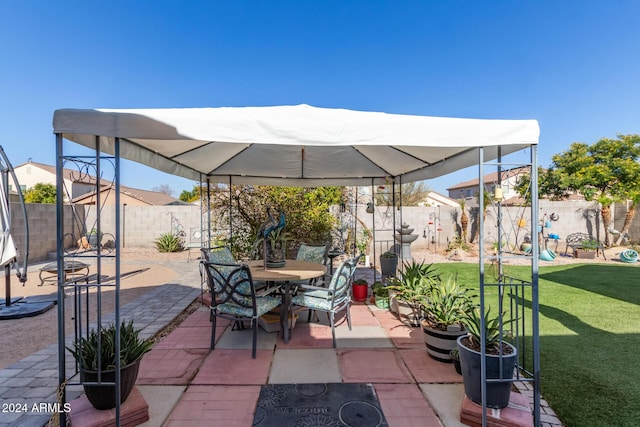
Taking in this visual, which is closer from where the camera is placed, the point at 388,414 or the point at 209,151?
the point at 388,414

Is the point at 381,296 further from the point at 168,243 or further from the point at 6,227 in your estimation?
the point at 168,243

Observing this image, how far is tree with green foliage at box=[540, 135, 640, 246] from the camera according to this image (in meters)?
13.2

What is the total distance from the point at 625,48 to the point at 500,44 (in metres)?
2.41

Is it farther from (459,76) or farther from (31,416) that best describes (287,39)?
(31,416)

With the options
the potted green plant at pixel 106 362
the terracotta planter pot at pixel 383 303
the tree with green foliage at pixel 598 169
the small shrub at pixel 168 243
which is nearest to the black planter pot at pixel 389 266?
the terracotta planter pot at pixel 383 303

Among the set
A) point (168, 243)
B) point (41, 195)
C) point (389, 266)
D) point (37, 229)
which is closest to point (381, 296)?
point (389, 266)

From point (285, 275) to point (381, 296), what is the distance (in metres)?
1.85

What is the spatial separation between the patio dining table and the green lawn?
2.35 meters

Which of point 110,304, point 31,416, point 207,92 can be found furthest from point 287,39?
point 31,416

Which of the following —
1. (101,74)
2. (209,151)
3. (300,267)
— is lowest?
(300,267)

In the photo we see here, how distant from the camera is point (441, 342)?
109 inches

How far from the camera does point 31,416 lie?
6.93 feet

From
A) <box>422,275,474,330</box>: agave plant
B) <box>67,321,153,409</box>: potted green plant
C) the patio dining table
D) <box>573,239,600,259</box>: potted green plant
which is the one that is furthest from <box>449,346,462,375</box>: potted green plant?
<box>573,239,600,259</box>: potted green plant

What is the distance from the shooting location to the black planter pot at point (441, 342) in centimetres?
274
